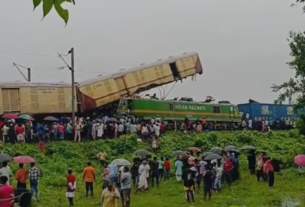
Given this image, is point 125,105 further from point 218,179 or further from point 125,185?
point 125,185

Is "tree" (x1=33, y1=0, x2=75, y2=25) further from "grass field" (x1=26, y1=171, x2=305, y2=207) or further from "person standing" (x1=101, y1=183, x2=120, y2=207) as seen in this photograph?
"grass field" (x1=26, y1=171, x2=305, y2=207)

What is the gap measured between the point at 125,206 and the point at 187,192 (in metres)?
1.97

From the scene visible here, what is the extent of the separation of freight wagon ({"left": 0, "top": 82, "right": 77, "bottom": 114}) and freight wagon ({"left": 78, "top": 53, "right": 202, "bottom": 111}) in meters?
1.16

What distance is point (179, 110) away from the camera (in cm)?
3853

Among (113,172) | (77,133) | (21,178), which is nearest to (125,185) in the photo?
(113,172)

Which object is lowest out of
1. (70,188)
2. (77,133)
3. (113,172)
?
(70,188)

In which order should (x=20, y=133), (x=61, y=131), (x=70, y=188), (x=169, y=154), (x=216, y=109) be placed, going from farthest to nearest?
(x=216, y=109), (x=61, y=131), (x=169, y=154), (x=20, y=133), (x=70, y=188)

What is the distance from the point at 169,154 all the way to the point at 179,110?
11.5 meters

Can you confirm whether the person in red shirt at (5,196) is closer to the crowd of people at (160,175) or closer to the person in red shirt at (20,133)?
the crowd of people at (160,175)

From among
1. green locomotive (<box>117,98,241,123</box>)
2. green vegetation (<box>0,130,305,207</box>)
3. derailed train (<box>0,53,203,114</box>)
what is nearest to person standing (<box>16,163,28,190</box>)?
green vegetation (<box>0,130,305,207</box>)

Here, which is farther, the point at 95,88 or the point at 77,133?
the point at 95,88

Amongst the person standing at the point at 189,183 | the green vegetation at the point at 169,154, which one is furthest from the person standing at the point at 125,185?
the person standing at the point at 189,183

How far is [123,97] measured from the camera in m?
35.2

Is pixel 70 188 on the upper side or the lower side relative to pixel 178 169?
lower
